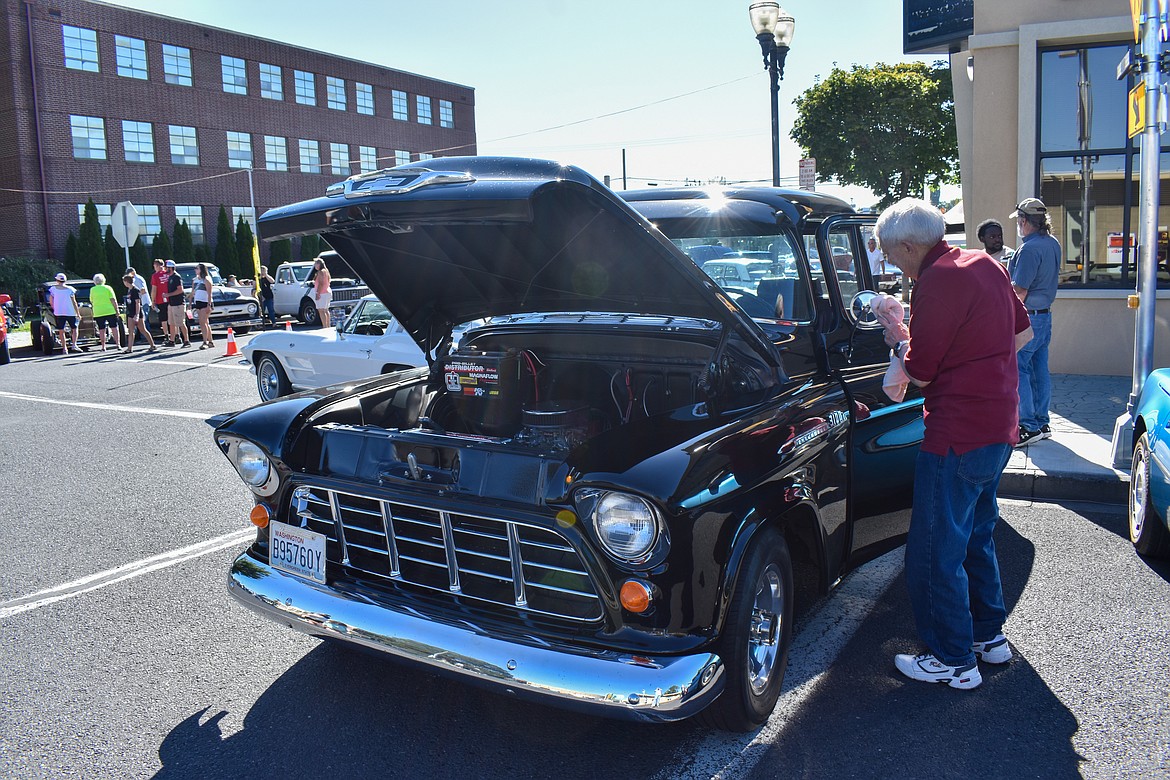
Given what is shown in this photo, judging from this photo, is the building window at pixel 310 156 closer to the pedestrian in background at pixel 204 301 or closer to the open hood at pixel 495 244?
the pedestrian in background at pixel 204 301

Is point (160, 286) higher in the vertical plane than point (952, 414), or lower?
higher

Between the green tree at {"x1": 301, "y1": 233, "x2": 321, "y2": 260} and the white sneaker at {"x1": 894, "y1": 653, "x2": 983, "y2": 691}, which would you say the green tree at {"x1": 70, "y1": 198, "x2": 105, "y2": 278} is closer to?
the green tree at {"x1": 301, "y1": 233, "x2": 321, "y2": 260}

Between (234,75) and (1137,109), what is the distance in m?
40.4

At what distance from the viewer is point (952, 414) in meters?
3.14

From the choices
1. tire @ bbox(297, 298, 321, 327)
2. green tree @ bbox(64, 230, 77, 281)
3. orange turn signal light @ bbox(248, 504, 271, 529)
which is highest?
green tree @ bbox(64, 230, 77, 281)

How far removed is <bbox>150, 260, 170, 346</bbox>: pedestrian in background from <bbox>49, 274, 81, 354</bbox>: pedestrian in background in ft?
4.93


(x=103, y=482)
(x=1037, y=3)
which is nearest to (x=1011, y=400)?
(x=103, y=482)

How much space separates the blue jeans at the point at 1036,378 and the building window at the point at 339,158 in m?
41.7

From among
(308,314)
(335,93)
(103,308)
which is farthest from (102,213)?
(103,308)

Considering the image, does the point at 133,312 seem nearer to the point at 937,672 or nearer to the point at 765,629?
the point at 765,629

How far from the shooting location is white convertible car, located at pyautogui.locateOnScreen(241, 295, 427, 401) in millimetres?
8938

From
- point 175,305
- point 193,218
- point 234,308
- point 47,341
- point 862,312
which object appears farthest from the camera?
point 193,218

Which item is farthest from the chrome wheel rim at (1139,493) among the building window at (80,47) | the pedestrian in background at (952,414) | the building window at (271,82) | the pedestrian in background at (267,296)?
the building window at (271,82)

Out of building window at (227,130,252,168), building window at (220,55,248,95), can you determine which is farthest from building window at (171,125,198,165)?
building window at (220,55,248,95)
